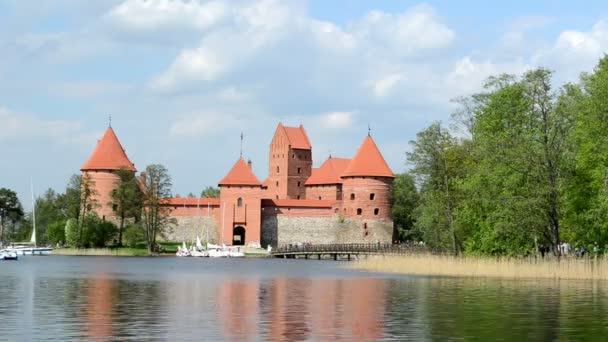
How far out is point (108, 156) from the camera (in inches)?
3268

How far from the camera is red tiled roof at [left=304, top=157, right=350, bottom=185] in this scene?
98069mm

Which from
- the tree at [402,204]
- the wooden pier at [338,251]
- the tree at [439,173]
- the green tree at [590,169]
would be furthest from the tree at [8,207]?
the green tree at [590,169]

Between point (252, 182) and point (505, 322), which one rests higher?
point (252, 182)

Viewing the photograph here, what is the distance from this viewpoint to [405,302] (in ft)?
76.6

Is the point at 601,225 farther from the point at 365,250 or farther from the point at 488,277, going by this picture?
the point at 365,250

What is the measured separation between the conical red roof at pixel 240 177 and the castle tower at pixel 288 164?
48.2 feet

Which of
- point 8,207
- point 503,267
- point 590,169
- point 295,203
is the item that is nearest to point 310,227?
point 295,203

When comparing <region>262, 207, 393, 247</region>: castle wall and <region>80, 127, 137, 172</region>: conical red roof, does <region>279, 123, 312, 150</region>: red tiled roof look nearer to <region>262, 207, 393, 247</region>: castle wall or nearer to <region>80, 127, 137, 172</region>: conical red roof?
<region>262, 207, 393, 247</region>: castle wall

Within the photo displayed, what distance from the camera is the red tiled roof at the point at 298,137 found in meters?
104

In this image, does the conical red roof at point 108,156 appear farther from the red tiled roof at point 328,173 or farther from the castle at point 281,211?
the red tiled roof at point 328,173

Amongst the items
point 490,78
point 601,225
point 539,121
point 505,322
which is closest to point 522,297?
point 505,322

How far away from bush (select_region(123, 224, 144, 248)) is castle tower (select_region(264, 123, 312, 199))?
28.2m

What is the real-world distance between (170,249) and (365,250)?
1922cm

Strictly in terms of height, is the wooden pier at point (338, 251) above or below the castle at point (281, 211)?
below
